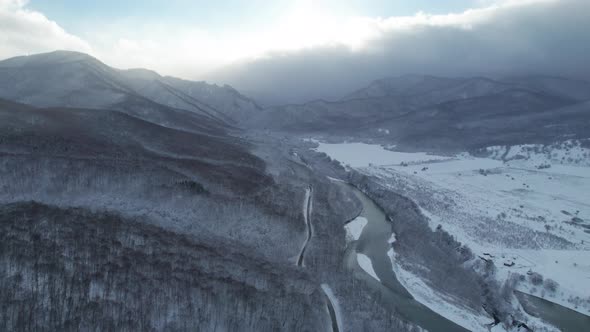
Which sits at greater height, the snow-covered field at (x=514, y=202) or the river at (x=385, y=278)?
the snow-covered field at (x=514, y=202)

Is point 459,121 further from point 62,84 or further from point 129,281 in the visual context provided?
point 129,281

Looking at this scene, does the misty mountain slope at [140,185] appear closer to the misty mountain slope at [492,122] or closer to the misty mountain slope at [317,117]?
the misty mountain slope at [492,122]

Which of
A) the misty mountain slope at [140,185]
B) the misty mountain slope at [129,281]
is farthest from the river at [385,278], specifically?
the misty mountain slope at [140,185]

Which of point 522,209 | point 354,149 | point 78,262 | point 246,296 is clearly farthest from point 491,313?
point 354,149

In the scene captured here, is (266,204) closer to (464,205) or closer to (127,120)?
(464,205)

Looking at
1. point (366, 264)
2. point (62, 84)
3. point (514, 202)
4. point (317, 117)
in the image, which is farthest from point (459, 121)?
point (366, 264)

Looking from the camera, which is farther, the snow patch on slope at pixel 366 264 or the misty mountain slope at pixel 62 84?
the misty mountain slope at pixel 62 84

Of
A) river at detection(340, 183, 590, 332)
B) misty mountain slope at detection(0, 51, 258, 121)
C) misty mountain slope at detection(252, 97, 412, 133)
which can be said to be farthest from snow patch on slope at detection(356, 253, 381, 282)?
misty mountain slope at detection(252, 97, 412, 133)
